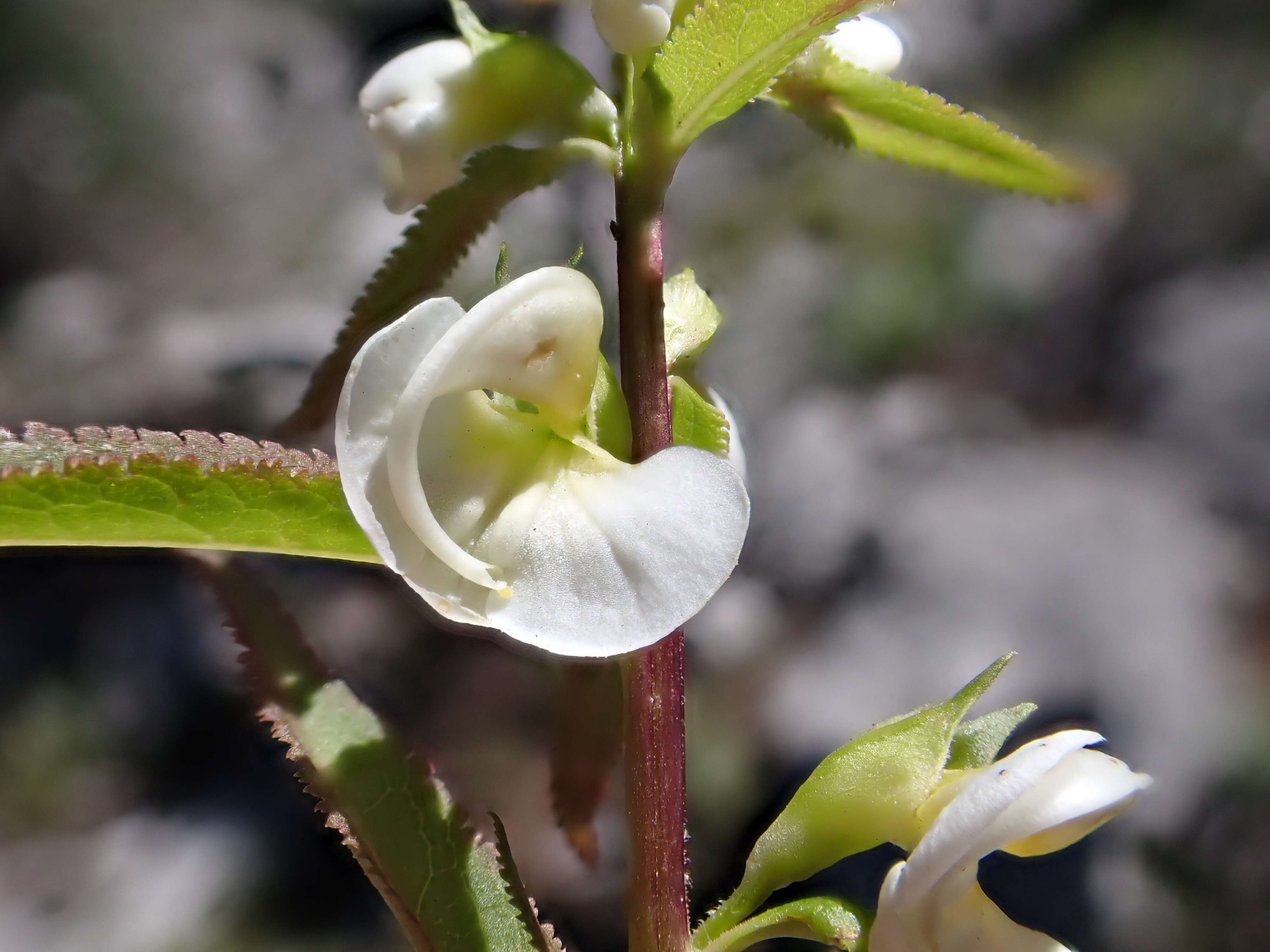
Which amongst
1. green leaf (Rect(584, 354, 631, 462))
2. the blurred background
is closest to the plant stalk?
green leaf (Rect(584, 354, 631, 462))

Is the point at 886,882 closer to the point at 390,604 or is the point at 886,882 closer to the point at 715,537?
the point at 715,537

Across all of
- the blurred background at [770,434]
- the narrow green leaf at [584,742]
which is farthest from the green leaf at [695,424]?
the blurred background at [770,434]

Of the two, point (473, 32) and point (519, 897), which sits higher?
point (473, 32)

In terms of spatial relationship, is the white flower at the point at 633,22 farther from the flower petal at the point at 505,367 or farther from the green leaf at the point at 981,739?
the green leaf at the point at 981,739

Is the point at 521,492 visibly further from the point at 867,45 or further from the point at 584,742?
the point at 867,45

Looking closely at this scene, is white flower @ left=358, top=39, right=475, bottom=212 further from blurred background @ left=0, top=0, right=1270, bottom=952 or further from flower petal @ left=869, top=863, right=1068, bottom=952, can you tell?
blurred background @ left=0, top=0, right=1270, bottom=952

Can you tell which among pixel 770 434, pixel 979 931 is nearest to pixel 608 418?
pixel 979 931

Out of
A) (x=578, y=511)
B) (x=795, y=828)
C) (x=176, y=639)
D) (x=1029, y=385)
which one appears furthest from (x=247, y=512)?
(x=1029, y=385)
